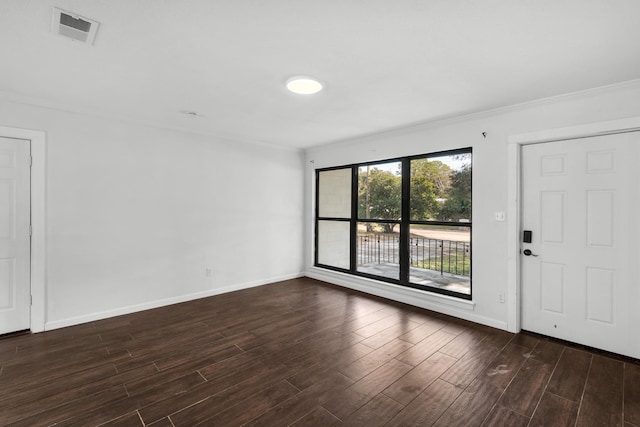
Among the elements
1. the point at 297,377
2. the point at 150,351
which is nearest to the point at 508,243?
the point at 297,377

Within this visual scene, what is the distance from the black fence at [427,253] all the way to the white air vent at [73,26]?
409cm

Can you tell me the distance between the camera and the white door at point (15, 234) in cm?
317

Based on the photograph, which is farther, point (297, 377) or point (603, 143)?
point (603, 143)

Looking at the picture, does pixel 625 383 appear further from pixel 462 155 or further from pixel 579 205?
pixel 462 155

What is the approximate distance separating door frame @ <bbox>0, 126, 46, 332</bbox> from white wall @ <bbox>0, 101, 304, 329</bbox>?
0.06 meters

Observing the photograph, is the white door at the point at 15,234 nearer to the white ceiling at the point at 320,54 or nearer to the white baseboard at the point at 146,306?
the white baseboard at the point at 146,306

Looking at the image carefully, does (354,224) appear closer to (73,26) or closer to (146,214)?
(146,214)

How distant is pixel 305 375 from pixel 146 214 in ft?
9.91

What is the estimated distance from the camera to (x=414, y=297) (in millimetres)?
4230

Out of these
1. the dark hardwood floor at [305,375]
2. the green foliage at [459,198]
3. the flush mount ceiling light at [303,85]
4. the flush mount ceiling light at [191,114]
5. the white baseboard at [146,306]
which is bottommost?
the dark hardwood floor at [305,375]

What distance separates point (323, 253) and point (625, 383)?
4.21 metres

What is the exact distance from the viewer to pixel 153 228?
4.11 meters

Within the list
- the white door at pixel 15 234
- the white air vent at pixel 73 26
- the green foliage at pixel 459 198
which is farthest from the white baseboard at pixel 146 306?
the green foliage at pixel 459 198

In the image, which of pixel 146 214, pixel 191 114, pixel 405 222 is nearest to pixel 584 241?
pixel 405 222
